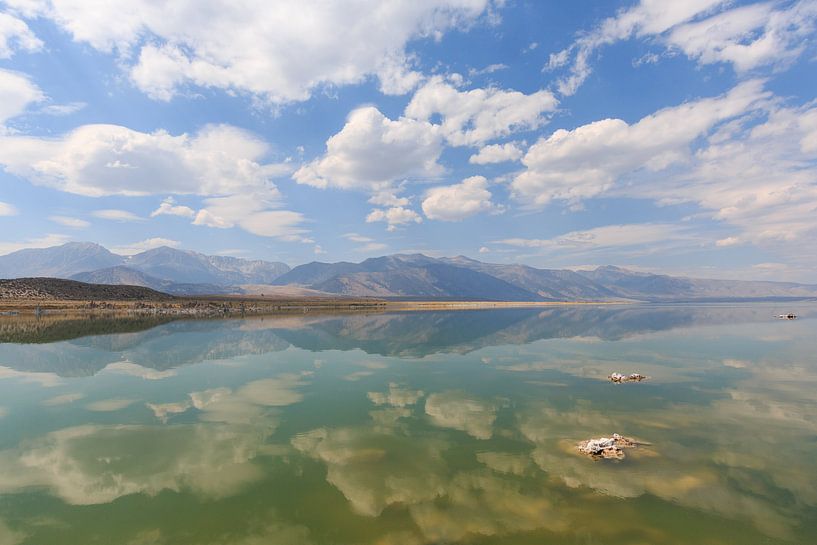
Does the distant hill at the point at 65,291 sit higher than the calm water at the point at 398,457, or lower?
higher

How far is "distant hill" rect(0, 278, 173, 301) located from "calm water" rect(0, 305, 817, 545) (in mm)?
131597

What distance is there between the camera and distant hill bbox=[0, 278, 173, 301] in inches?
5221

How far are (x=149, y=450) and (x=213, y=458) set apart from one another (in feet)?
10.3

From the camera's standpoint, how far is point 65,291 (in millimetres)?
143750

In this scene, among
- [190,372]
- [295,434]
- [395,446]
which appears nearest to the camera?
[395,446]

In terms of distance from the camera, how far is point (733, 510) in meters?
12.3

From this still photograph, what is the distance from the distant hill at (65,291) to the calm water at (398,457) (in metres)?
132

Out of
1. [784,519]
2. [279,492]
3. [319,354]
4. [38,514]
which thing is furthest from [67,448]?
[319,354]

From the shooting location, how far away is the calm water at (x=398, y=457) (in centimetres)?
1126

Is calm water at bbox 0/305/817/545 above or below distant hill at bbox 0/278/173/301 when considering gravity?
below

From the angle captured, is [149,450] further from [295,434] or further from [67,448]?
[295,434]

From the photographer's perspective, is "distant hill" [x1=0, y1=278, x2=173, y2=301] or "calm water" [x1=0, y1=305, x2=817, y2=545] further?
"distant hill" [x1=0, y1=278, x2=173, y2=301]

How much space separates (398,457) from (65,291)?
174m

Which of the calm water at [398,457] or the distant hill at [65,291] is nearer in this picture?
the calm water at [398,457]
